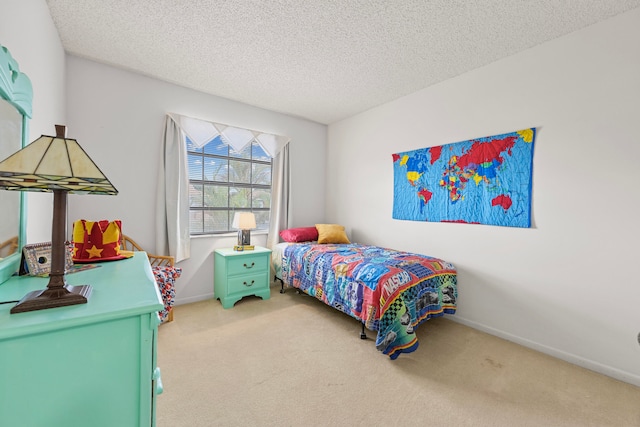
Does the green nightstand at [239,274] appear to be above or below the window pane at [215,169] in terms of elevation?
below

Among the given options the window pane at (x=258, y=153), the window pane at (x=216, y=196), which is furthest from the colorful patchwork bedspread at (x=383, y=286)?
the window pane at (x=258, y=153)

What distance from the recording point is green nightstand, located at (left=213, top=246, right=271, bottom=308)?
306 centimetres

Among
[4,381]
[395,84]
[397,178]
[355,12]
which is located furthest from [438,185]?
[4,381]

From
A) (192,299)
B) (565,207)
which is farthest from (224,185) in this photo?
(565,207)

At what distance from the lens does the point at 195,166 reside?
10.9 feet

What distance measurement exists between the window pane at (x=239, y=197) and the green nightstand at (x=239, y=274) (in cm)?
64

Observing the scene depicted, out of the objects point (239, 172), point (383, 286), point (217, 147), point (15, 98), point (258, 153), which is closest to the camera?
point (15, 98)

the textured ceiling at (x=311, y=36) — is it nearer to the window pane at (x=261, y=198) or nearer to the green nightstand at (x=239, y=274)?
the window pane at (x=261, y=198)

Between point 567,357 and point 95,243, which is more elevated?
point 95,243

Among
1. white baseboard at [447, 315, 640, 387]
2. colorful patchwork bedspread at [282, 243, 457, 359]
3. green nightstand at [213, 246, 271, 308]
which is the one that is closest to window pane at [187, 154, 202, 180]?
green nightstand at [213, 246, 271, 308]

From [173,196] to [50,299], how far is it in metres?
2.34

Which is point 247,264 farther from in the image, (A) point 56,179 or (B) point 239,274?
(A) point 56,179

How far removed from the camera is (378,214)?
3654 millimetres

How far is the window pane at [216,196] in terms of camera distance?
3.42 metres
